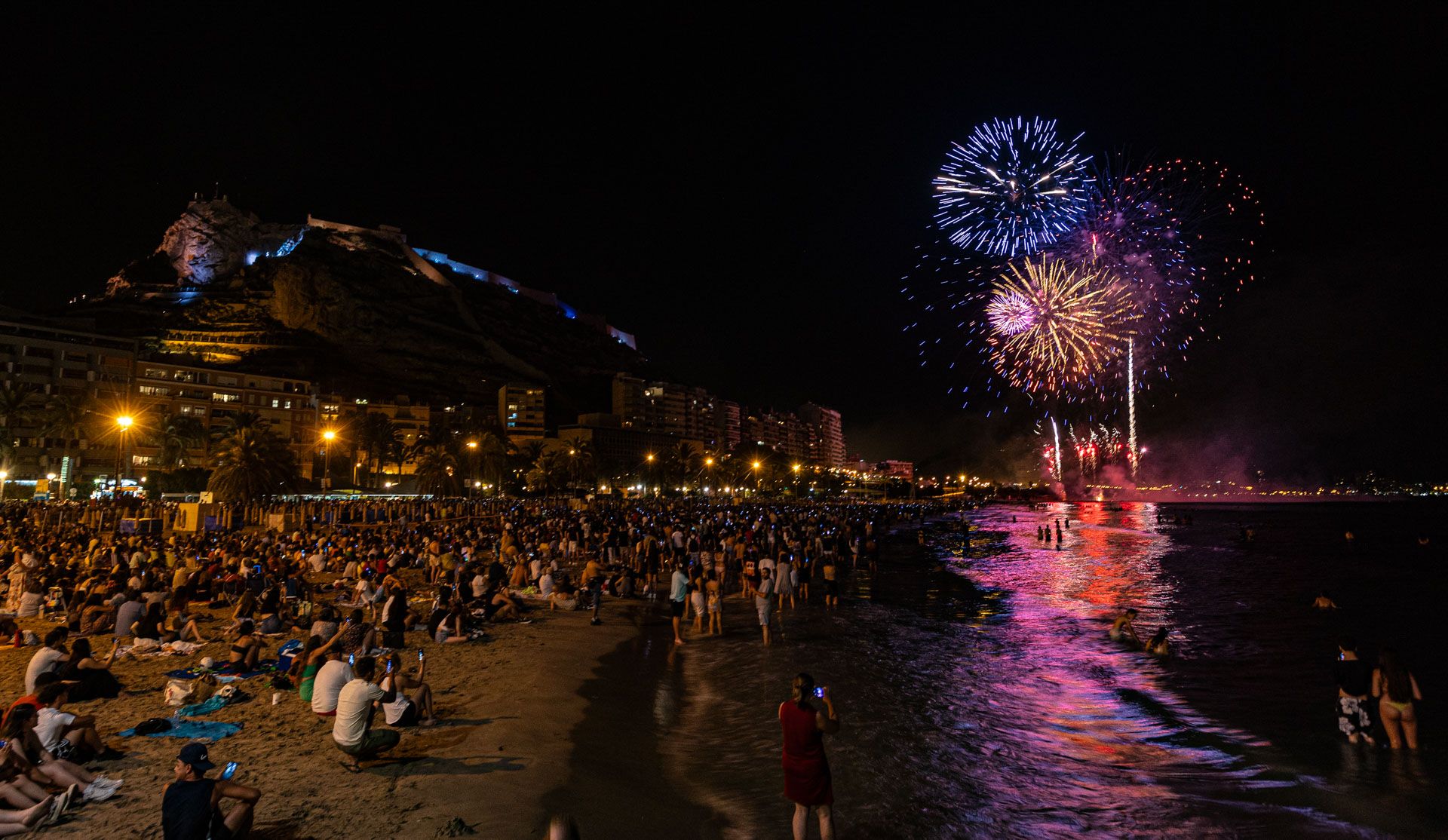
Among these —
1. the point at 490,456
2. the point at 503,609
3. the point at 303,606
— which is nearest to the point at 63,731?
the point at 303,606

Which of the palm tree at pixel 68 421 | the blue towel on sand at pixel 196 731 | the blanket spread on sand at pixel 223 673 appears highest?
the palm tree at pixel 68 421

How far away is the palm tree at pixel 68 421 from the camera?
59.0m

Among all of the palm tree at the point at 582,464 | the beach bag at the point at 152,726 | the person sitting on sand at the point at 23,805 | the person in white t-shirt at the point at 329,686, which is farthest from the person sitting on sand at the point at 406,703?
the palm tree at the point at 582,464

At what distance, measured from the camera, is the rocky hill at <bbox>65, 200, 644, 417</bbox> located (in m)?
119

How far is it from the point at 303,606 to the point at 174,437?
6376 centimetres

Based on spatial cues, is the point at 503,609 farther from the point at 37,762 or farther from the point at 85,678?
the point at 37,762

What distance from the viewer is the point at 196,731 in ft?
26.2

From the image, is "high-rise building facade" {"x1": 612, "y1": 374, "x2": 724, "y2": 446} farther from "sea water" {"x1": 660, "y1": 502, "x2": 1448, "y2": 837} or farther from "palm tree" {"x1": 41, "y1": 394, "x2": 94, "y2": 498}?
"sea water" {"x1": 660, "y1": 502, "x2": 1448, "y2": 837}

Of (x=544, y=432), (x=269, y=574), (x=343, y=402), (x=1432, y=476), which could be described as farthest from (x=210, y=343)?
(x=1432, y=476)

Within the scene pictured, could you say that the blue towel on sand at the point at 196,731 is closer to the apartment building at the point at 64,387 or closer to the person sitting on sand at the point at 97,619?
the person sitting on sand at the point at 97,619

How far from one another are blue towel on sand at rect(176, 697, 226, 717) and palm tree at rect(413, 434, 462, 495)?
56044mm

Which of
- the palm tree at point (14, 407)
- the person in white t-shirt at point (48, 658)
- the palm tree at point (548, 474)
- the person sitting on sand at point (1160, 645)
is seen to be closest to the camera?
the person in white t-shirt at point (48, 658)

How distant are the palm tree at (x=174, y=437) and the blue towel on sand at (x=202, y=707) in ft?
228

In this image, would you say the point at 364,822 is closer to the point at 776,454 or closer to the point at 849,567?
the point at 849,567
